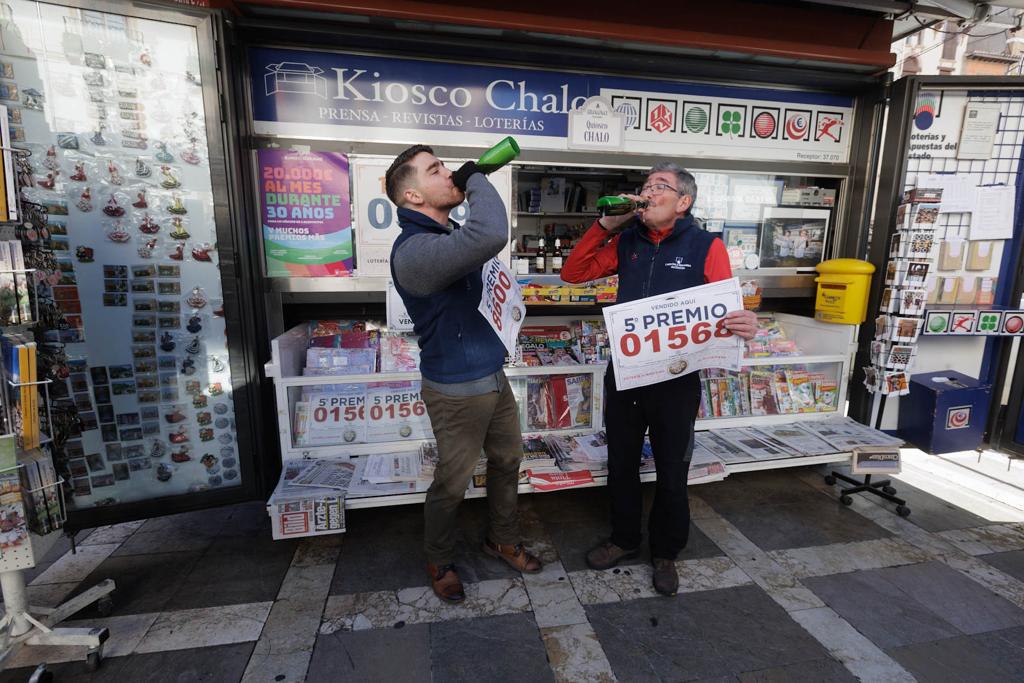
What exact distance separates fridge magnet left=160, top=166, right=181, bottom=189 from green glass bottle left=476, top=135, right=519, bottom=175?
174 centimetres

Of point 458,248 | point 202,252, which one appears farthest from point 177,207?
point 458,248

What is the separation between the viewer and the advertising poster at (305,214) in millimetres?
2953

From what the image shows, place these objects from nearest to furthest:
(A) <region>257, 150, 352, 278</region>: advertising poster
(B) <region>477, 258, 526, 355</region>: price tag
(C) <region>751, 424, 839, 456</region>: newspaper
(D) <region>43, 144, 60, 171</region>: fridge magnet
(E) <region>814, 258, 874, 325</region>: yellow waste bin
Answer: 1. (B) <region>477, 258, 526, 355</region>: price tag
2. (D) <region>43, 144, 60, 171</region>: fridge magnet
3. (A) <region>257, 150, 352, 278</region>: advertising poster
4. (C) <region>751, 424, 839, 456</region>: newspaper
5. (E) <region>814, 258, 874, 325</region>: yellow waste bin

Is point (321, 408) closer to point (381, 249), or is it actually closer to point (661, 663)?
point (381, 249)

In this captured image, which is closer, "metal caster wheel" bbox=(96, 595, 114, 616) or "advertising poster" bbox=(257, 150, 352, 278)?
"metal caster wheel" bbox=(96, 595, 114, 616)

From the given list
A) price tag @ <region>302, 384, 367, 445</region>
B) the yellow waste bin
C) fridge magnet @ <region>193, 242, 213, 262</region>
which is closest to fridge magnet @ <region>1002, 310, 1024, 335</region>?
the yellow waste bin

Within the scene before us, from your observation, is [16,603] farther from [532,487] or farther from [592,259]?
[592,259]

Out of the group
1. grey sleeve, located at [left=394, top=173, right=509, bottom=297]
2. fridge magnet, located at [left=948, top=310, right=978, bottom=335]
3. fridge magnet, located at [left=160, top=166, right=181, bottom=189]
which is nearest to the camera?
grey sleeve, located at [left=394, top=173, right=509, bottom=297]

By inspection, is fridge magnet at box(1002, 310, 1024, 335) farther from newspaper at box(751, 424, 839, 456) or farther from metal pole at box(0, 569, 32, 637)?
metal pole at box(0, 569, 32, 637)

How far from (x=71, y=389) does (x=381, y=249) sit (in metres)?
1.80

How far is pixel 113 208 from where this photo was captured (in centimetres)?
245

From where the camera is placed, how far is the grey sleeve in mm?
1784

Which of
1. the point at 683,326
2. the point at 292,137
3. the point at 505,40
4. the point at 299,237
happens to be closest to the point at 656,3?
the point at 505,40

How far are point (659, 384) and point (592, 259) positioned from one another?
750mm
